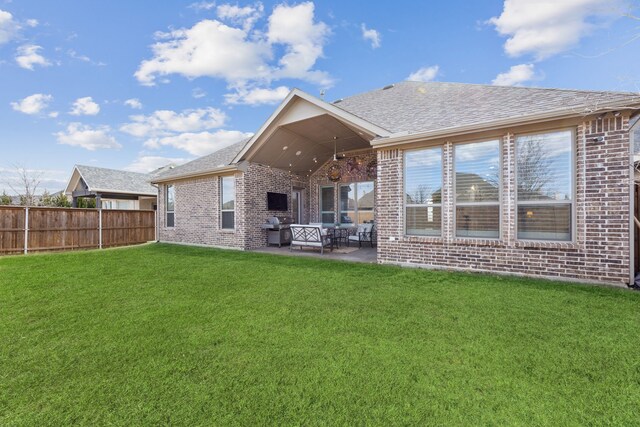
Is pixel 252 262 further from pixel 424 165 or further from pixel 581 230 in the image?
pixel 581 230

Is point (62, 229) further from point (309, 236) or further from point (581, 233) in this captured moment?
point (581, 233)

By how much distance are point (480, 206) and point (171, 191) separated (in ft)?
41.4

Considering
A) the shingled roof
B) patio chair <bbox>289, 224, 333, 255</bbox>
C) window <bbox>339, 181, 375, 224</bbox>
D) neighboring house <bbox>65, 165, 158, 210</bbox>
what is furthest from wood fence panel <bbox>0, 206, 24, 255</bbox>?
window <bbox>339, 181, 375, 224</bbox>

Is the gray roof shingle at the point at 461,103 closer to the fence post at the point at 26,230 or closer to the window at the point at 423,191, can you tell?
the window at the point at 423,191

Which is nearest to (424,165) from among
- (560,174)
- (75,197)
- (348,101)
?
(560,174)

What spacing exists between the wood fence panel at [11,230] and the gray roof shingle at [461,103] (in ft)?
40.5

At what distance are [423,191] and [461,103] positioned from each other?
9.32 feet

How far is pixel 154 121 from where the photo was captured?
1764 centimetres

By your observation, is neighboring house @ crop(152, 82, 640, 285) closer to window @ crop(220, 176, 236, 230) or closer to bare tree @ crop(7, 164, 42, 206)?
window @ crop(220, 176, 236, 230)

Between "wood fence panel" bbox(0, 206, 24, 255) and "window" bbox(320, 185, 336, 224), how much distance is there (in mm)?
11562

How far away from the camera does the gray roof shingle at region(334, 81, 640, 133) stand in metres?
5.33

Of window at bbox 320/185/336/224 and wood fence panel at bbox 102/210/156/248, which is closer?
wood fence panel at bbox 102/210/156/248

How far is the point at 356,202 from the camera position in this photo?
12055 mm

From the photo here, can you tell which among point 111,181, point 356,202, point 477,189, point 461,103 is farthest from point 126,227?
point 461,103
